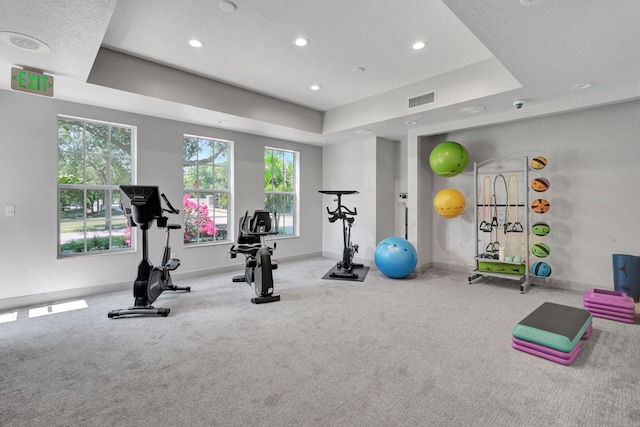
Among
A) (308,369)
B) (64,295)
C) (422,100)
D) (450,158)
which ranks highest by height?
(422,100)

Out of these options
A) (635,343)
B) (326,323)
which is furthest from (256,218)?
(635,343)

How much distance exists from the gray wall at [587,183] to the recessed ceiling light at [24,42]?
622 centimetres

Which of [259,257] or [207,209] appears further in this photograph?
[207,209]

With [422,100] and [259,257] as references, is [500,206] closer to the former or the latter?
[422,100]

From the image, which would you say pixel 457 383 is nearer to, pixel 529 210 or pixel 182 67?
pixel 529 210

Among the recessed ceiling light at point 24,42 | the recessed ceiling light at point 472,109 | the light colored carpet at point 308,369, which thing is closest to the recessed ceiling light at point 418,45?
the recessed ceiling light at point 472,109

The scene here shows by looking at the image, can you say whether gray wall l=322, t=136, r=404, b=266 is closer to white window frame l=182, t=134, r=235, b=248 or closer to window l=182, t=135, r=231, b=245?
white window frame l=182, t=134, r=235, b=248

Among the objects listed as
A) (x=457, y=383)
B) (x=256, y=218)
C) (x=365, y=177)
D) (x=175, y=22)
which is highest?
(x=175, y=22)

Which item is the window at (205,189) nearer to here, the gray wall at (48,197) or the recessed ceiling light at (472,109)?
the gray wall at (48,197)

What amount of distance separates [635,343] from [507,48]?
300cm

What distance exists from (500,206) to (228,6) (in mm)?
5006

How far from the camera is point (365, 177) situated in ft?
21.7

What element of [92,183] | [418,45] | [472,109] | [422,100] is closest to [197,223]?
[92,183]

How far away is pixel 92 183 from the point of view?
4547 millimetres
